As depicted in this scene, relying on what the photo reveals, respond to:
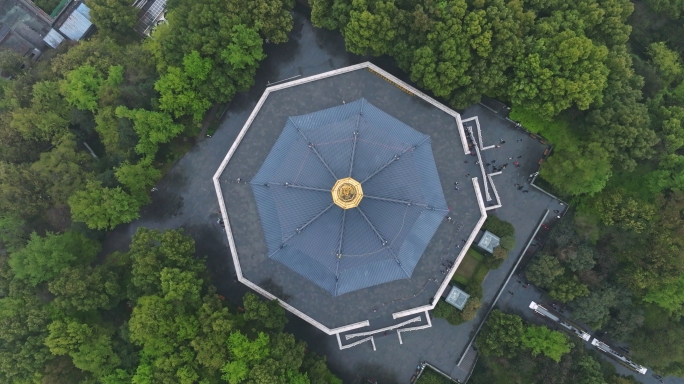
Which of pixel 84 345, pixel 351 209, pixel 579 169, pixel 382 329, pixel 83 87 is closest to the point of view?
pixel 351 209

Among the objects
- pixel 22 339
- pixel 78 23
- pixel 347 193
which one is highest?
pixel 78 23

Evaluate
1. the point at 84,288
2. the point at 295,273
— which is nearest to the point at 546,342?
the point at 295,273

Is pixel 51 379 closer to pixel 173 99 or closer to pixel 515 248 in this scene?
pixel 173 99

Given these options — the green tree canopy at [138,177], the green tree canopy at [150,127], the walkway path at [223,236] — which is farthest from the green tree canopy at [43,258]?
the green tree canopy at [150,127]

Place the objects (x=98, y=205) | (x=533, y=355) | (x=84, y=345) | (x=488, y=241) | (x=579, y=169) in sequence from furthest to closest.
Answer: (x=488, y=241)
(x=533, y=355)
(x=98, y=205)
(x=579, y=169)
(x=84, y=345)

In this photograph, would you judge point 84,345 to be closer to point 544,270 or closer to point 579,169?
point 544,270

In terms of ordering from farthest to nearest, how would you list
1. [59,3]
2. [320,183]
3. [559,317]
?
[59,3], [559,317], [320,183]

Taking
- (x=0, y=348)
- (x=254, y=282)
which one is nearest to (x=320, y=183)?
(x=254, y=282)
